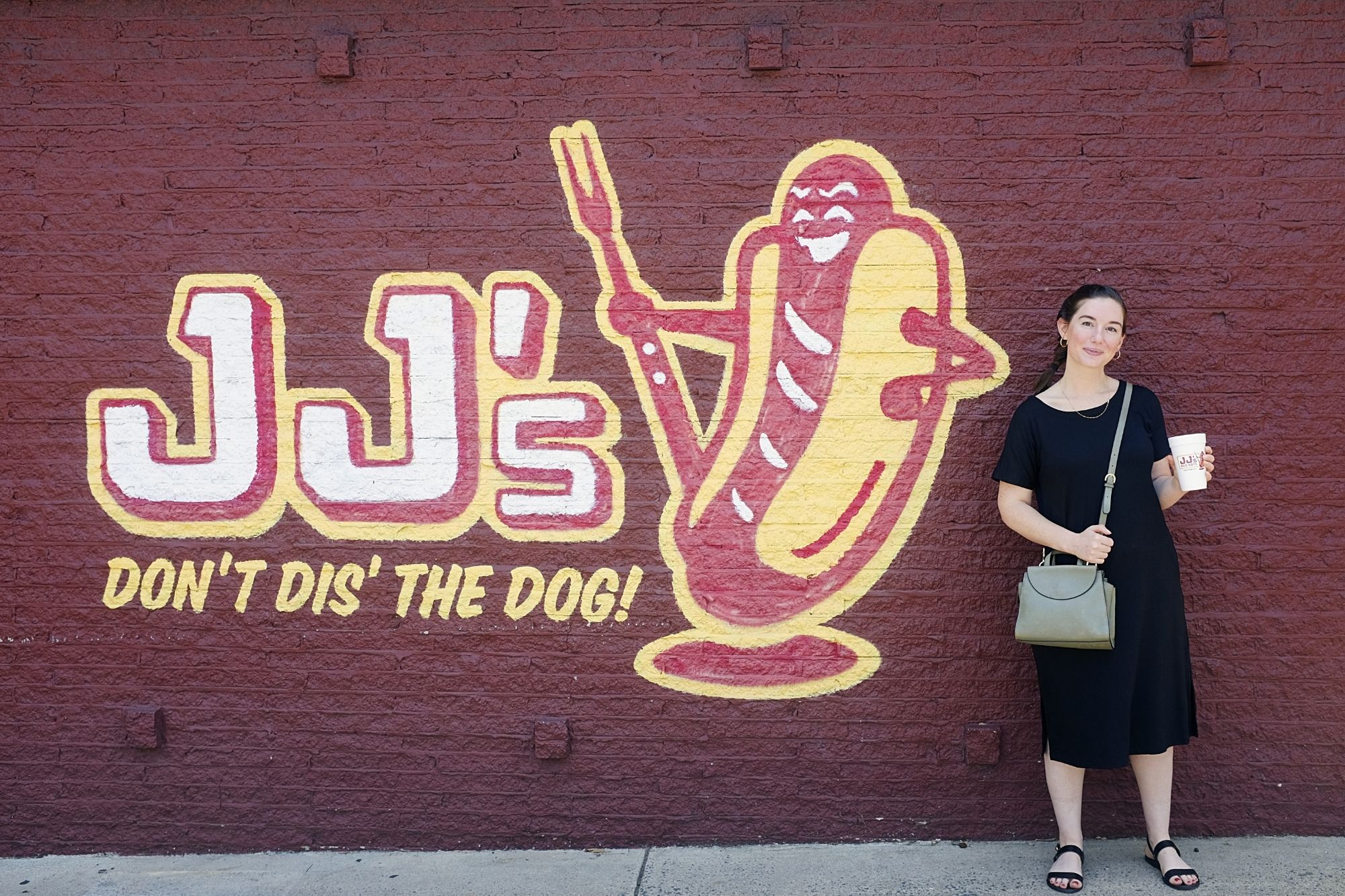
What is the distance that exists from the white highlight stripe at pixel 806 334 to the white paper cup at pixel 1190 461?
1.20m

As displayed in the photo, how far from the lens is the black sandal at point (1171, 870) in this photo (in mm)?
3480

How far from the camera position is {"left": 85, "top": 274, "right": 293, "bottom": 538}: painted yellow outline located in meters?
3.93

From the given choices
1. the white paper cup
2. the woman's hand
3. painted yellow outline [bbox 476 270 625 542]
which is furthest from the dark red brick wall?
the white paper cup

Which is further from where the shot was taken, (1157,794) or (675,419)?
(675,419)

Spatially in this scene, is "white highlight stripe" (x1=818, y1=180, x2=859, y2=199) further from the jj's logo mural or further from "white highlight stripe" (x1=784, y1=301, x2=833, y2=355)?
"white highlight stripe" (x1=784, y1=301, x2=833, y2=355)

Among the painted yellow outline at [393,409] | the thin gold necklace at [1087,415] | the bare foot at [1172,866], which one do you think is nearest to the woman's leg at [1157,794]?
the bare foot at [1172,866]

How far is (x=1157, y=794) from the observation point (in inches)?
141

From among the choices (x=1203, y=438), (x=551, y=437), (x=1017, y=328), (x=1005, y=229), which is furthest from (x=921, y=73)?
(x=551, y=437)

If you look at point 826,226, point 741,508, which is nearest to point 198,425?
point 741,508

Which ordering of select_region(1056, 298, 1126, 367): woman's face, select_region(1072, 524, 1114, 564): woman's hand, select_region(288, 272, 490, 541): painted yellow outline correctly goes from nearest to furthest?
select_region(1072, 524, 1114, 564): woman's hand, select_region(1056, 298, 1126, 367): woman's face, select_region(288, 272, 490, 541): painted yellow outline

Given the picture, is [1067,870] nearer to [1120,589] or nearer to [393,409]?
[1120,589]

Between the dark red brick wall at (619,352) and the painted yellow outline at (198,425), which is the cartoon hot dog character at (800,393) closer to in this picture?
the dark red brick wall at (619,352)

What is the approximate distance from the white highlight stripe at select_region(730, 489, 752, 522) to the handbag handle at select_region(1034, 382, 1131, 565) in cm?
102

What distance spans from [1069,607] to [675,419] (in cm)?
147
